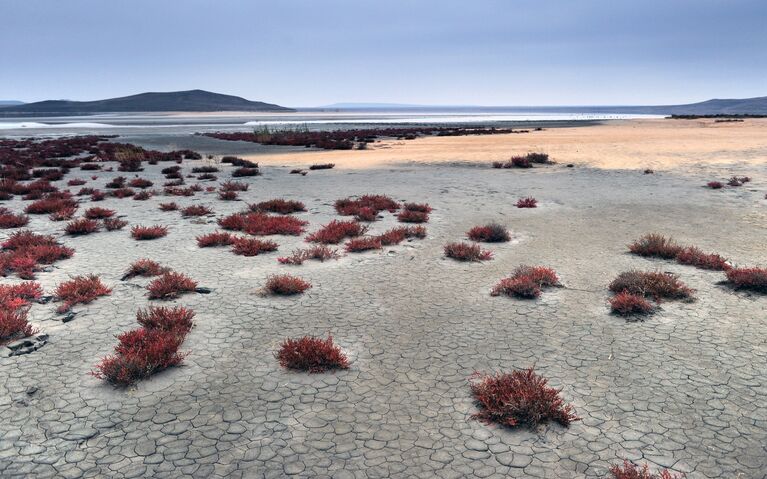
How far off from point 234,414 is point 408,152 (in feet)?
113

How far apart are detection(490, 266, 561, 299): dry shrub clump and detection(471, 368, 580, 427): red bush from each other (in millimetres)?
3163

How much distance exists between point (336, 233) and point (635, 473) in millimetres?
9223

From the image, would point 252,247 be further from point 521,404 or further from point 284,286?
point 521,404

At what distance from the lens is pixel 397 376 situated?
5.75 meters

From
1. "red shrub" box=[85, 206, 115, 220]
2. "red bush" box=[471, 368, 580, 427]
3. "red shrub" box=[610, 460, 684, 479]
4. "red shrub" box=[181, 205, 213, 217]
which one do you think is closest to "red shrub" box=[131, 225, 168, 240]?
"red shrub" box=[181, 205, 213, 217]

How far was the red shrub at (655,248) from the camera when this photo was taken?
10.3 meters

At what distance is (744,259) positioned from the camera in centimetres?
1010

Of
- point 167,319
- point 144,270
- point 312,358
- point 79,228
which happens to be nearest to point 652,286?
point 312,358

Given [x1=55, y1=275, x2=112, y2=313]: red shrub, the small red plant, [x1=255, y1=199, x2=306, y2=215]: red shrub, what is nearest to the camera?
[x1=55, y1=275, x2=112, y2=313]: red shrub

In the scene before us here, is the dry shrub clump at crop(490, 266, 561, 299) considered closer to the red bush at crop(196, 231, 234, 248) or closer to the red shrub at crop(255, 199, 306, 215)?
the red bush at crop(196, 231, 234, 248)

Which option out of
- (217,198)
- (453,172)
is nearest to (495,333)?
(217,198)

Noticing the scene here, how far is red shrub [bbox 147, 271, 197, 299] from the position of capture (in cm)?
817

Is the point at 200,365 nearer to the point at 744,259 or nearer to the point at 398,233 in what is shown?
the point at 398,233

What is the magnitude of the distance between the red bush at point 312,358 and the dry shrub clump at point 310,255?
14.3ft
